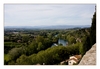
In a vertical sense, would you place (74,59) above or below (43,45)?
below

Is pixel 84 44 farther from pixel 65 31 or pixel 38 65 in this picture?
pixel 38 65

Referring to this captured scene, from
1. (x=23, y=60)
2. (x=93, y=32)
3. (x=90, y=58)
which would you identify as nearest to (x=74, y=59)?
(x=90, y=58)

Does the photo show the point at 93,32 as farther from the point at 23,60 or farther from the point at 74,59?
the point at 23,60

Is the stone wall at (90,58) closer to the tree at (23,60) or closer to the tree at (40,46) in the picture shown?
the tree at (40,46)

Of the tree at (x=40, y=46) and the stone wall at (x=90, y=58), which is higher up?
the tree at (x=40, y=46)

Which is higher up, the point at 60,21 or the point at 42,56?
the point at 60,21

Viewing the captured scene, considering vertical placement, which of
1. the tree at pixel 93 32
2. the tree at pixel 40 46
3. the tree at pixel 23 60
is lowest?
the tree at pixel 23 60

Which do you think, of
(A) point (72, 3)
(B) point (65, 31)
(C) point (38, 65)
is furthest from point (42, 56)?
(A) point (72, 3)

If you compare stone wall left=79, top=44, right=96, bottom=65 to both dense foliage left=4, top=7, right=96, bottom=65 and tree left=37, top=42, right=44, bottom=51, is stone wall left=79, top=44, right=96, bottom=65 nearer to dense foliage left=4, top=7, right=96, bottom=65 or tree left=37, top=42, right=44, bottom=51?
dense foliage left=4, top=7, right=96, bottom=65

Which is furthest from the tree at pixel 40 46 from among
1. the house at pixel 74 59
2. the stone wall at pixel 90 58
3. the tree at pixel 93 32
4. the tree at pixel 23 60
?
the tree at pixel 93 32

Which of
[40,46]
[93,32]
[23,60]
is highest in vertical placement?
[93,32]

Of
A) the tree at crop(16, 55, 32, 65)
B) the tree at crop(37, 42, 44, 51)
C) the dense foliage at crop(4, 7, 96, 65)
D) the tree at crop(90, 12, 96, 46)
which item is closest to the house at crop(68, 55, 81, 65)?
the dense foliage at crop(4, 7, 96, 65)
